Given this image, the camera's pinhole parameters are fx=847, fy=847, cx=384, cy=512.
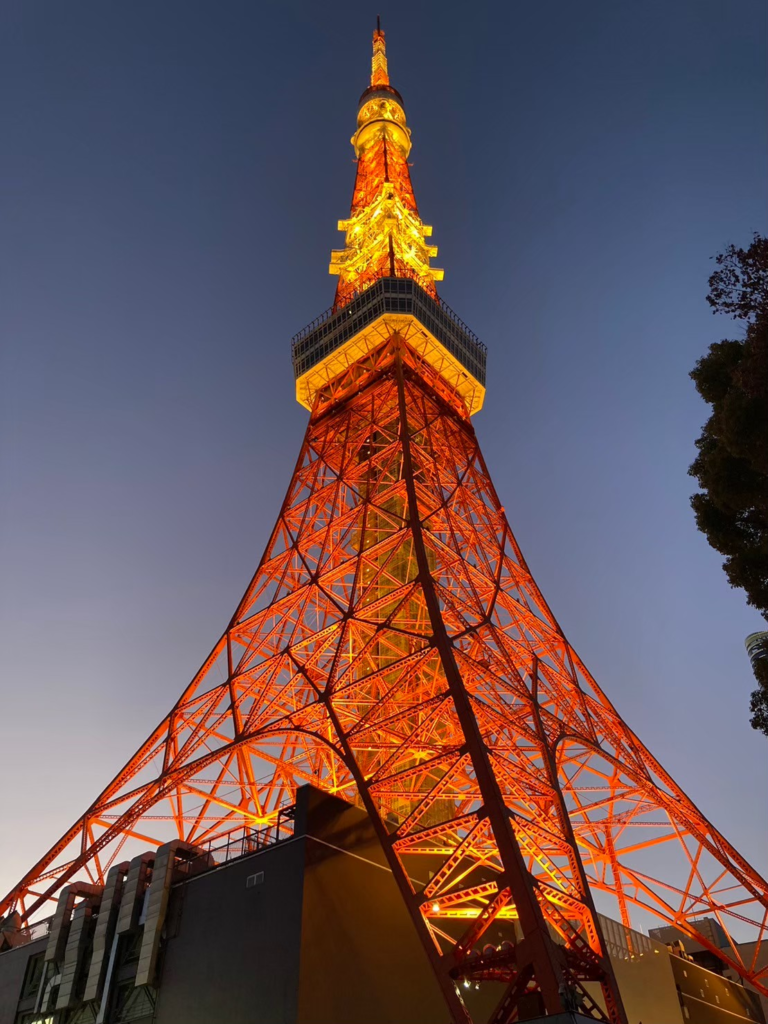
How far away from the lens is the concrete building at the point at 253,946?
14.8 metres

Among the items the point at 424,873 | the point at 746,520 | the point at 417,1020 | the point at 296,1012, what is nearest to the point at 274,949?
the point at 296,1012

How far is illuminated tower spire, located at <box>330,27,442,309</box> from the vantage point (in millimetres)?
32719

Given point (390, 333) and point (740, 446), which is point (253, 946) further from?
point (390, 333)

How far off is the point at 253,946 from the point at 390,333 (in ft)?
64.8

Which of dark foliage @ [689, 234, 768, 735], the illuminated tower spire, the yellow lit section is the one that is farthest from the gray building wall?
the illuminated tower spire

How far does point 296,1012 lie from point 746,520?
10.5m

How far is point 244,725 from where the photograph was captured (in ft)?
67.5

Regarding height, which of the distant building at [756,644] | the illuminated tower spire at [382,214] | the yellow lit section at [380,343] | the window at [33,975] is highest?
the illuminated tower spire at [382,214]

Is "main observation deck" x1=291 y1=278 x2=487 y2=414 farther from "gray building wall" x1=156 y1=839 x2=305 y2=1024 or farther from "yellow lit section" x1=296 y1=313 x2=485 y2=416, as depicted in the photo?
"gray building wall" x1=156 y1=839 x2=305 y2=1024

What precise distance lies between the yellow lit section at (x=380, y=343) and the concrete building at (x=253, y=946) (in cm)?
1697

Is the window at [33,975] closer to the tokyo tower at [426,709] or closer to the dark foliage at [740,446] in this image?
the tokyo tower at [426,709]

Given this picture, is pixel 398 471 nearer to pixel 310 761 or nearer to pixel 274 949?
pixel 310 761

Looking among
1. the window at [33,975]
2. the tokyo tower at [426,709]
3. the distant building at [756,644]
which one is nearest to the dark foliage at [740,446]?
the tokyo tower at [426,709]

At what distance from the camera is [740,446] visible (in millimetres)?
11258
